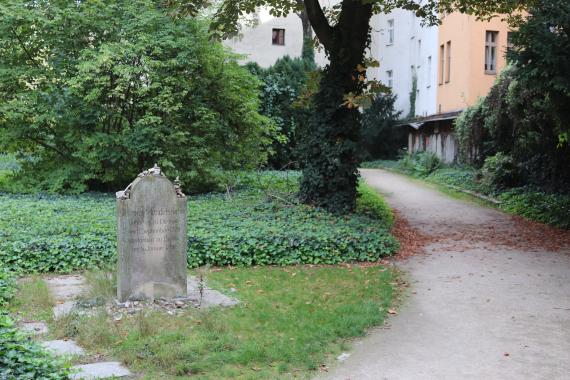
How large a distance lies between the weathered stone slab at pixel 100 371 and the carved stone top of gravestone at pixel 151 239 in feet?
6.97

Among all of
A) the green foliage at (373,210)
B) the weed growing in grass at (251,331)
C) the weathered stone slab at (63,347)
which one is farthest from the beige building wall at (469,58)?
the weathered stone slab at (63,347)

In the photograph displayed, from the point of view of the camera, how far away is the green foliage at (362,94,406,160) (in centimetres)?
4069

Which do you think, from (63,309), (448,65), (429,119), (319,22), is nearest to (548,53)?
(319,22)

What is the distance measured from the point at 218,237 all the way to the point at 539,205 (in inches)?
413

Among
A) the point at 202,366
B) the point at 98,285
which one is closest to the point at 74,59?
the point at 98,285

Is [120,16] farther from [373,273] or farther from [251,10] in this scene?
[373,273]

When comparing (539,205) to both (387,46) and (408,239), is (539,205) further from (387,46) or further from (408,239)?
(387,46)

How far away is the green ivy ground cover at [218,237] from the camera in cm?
1008

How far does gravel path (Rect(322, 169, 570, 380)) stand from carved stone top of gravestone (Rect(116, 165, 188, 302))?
2719 millimetres

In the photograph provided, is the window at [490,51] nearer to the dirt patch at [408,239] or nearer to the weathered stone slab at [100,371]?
the dirt patch at [408,239]

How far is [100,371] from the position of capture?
5.63 meters

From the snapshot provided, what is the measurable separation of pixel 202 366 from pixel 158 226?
8.58ft

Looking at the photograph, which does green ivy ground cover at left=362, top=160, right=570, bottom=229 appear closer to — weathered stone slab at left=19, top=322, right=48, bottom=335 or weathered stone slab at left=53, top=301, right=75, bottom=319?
weathered stone slab at left=53, top=301, right=75, bottom=319

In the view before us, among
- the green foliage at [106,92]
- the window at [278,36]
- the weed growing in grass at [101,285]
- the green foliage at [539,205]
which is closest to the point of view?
the weed growing in grass at [101,285]
